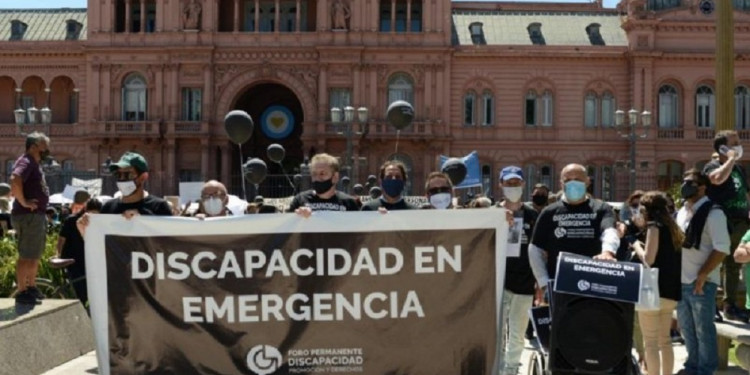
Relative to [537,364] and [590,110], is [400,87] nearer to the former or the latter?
[590,110]

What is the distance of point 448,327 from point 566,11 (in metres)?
47.9

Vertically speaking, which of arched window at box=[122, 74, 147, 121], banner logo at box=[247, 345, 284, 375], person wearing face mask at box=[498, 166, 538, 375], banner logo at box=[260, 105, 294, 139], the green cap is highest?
arched window at box=[122, 74, 147, 121]

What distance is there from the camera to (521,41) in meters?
51.4

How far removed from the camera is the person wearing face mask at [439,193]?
945 cm

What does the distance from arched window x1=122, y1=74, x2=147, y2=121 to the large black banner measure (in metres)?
43.1

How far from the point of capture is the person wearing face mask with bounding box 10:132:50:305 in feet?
37.0

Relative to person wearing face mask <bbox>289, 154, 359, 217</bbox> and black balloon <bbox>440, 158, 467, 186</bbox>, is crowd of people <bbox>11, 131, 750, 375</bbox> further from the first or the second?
black balloon <bbox>440, 158, 467, 186</bbox>

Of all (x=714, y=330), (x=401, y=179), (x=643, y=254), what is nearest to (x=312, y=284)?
(x=401, y=179)

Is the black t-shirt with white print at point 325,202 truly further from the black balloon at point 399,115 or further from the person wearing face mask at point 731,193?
the black balloon at point 399,115

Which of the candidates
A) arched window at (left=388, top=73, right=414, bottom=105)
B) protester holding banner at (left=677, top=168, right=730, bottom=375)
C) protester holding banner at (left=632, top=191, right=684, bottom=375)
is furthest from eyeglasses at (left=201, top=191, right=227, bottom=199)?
arched window at (left=388, top=73, right=414, bottom=105)

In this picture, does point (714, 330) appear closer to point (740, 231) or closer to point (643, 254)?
point (643, 254)

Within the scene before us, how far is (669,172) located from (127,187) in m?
44.1

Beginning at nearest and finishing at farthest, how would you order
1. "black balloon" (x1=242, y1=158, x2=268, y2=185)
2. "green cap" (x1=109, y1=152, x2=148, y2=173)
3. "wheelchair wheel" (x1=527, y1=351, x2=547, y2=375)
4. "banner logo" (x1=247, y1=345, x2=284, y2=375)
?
"banner logo" (x1=247, y1=345, x2=284, y2=375) < "wheelchair wheel" (x1=527, y1=351, x2=547, y2=375) < "green cap" (x1=109, y1=152, x2=148, y2=173) < "black balloon" (x1=242, y1=158, x2=268, y2=185)

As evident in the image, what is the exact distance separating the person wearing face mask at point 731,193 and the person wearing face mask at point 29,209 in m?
7.78
